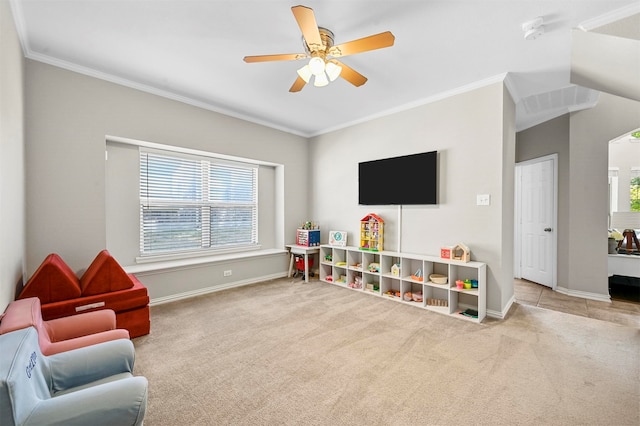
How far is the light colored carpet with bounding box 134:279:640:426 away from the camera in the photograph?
168 centimetres

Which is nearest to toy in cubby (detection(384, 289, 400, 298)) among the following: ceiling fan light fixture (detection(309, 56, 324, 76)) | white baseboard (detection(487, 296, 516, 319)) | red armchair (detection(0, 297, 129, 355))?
white baseboard (detection(487, 296, 516, 319))

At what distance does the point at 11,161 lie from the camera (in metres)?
2.02

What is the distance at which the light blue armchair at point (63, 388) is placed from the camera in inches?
38.2

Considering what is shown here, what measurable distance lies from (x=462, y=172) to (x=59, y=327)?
13.6ft

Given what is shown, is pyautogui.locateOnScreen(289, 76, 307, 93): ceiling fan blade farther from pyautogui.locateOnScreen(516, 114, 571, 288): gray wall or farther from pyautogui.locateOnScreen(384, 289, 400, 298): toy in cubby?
pyautogui.locateOnScreen(516, 114, 571, 288): gray wall

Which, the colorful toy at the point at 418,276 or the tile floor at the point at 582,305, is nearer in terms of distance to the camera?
the tile floor at the point at 582,305

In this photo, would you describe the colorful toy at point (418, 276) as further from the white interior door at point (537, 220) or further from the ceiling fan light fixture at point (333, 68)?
the ceiling fan light fixture at point (333, 68)

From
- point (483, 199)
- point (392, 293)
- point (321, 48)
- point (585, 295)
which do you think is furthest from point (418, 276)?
point (321, 48)

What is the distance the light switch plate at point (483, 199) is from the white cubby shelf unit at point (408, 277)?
720 mm

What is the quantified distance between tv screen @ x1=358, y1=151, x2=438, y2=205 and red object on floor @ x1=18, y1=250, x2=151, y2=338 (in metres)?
3.27

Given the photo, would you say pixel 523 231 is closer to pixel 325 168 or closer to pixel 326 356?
pixel 325 168

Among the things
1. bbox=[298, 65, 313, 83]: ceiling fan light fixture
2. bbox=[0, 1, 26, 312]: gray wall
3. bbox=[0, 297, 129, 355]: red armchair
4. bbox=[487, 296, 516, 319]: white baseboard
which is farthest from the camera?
bbox=[487, 296, 516, 319]: white baseboard

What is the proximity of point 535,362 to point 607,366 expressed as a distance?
536mm

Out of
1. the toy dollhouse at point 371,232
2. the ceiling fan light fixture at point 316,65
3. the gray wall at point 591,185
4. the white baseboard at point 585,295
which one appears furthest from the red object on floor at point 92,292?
the gray wall at point 591,185
